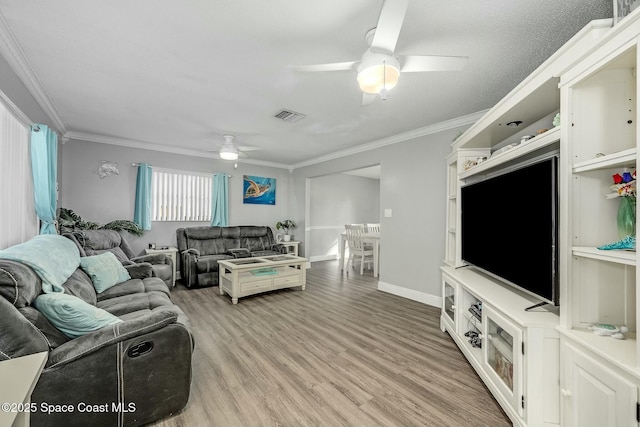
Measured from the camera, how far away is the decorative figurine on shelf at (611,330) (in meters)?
1.23

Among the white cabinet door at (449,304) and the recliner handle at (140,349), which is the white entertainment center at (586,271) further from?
the recliner handle at (140,349)

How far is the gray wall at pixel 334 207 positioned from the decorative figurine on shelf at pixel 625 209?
5.73m

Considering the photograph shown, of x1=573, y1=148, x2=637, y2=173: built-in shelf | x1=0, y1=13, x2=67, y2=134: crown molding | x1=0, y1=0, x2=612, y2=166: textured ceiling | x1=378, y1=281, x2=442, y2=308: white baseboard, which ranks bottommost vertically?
x1=378, y1=281, x2=442, y2=308: white baseboard

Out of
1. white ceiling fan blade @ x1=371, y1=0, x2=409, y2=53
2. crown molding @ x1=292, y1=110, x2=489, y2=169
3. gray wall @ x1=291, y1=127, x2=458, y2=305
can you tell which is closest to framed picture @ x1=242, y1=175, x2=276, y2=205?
crown molding @ x1=292, y1=110, x2=489, y2=169

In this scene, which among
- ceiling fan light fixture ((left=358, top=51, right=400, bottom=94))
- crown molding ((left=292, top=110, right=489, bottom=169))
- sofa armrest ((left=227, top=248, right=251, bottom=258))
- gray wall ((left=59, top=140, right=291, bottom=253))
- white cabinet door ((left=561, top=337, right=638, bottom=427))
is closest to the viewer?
white cabinet door ((left=561, top=337, right=638, bottom=427))

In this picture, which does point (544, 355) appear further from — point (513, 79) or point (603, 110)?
point (513, 79)

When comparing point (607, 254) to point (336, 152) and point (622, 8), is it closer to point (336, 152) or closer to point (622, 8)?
point (622, 8)

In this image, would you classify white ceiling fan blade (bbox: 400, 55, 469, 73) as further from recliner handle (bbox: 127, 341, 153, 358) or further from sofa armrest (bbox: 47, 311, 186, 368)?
recliner handle (bbox: 127, 341, 153, 358)

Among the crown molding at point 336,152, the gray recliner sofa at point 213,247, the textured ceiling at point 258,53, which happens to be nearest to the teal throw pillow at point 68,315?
the textured ceiling at point 258,53

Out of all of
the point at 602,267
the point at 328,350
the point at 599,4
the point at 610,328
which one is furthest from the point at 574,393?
the point at 599,4

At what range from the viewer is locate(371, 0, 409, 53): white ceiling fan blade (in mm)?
1254

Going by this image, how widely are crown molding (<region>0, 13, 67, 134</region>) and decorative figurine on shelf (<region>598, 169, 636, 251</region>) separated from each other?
3.60 meters

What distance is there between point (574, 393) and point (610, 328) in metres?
0.36

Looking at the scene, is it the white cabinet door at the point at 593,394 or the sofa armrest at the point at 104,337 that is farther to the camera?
the sofa armrest at the point at 104,337
